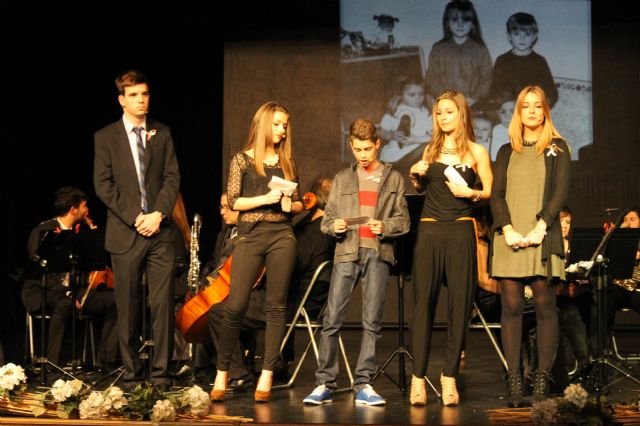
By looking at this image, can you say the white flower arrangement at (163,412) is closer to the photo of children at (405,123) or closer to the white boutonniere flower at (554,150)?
the white boutonniere flower at (554,150)

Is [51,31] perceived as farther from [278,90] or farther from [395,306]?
[395,306]

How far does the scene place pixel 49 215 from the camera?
10.1m

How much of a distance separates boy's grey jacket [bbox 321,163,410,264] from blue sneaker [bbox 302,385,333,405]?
678mm

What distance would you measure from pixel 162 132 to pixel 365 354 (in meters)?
1.61

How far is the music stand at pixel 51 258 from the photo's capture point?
20.0 ft

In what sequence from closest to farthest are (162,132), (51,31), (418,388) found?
(418,388)
(162,132)
(51,31)

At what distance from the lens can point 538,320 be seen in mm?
4828

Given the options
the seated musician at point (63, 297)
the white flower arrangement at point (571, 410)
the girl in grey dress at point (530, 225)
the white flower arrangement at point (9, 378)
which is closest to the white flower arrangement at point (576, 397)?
the white flower arrangement at point (571, 410)

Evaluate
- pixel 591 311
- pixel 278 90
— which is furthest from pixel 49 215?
pixel 591 311

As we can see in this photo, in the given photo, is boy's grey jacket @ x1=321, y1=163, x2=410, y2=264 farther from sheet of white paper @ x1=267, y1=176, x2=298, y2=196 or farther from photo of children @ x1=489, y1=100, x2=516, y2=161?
photo of children @ x1=489, y1=100, x2=516, y2=161

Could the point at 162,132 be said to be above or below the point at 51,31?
below

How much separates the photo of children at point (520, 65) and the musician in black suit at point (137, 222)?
4845 mm

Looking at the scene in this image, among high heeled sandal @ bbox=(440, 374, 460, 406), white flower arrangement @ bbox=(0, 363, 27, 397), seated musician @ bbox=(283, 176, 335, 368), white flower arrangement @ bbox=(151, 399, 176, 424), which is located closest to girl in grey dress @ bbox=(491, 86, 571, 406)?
high heeled sandal @ bbox=(440, 374, 460, 406)

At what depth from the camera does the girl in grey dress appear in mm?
4789
